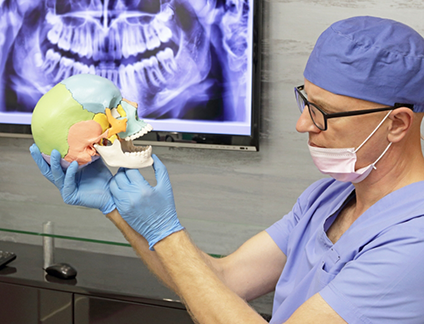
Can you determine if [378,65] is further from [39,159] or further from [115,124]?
[39,159]

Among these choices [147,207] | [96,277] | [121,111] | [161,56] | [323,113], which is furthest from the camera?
[161,56]

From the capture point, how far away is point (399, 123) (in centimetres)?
99

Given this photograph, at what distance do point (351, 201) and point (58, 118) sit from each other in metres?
0.78

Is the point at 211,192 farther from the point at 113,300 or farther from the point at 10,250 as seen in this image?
the point at 10,250

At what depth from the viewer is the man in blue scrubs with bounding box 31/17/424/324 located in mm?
875

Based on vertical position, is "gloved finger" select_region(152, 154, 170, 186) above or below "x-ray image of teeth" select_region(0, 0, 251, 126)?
below

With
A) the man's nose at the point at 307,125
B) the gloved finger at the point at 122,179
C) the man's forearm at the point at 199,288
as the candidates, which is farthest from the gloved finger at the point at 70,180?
the man's nose at the point at 307,125

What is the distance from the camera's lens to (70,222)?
1.86 meters

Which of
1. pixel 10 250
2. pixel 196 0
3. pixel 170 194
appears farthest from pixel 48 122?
pixel 10 250

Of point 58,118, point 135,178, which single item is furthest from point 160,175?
point 58,118

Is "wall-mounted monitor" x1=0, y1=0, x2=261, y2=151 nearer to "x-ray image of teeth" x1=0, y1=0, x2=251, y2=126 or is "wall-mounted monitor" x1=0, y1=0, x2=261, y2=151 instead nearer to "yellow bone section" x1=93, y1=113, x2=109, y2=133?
"x-ray image of teeth" x1=0, y1=0, x2=251, y2=126

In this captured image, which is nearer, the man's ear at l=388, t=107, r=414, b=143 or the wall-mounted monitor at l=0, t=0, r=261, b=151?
the man's ear at l=388, t=107, r=414, b=143

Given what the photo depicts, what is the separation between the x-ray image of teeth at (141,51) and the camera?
1.89m

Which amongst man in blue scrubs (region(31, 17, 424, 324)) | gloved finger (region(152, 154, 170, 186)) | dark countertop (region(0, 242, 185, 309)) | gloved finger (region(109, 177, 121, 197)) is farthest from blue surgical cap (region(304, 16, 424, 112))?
dark countertop (region(0, 242, 185, 309))
